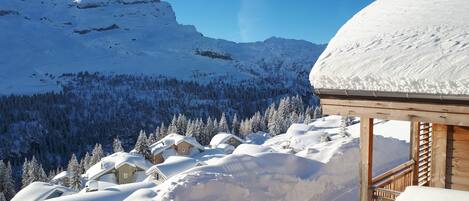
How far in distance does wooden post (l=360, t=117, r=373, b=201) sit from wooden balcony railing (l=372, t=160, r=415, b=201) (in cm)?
19

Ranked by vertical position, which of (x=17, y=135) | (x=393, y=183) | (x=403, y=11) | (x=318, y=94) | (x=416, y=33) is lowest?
(x=17, y=135)

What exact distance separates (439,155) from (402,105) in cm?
245

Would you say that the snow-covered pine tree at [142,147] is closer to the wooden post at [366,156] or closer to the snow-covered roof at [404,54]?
the wooden post at [366,156]

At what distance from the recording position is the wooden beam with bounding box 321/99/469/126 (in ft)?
15.4

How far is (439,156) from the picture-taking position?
688 cm

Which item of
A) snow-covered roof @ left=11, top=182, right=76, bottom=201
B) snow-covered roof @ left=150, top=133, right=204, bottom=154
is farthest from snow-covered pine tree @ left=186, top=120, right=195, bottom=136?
snow-covered roof @ left=11, top=182, right=76, bottom=201

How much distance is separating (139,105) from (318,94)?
118993 mm

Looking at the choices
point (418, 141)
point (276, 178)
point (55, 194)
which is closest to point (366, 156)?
point (418, 141)

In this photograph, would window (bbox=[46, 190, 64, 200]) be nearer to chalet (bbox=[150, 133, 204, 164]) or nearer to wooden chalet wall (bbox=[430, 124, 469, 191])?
chalet (bbox=[150, 133, 204, 164])

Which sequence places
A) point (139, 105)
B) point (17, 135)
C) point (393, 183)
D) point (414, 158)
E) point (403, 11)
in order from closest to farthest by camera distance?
point (403, 11) → point (393, 183) → point (414, 158) → point (17, 135) → point (139, 105)

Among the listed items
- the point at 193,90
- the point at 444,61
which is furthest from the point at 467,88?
the point at 193,90

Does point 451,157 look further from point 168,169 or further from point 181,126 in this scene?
point 181,126

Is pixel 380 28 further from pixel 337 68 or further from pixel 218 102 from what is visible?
pixel 218 102

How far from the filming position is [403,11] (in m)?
6.44
